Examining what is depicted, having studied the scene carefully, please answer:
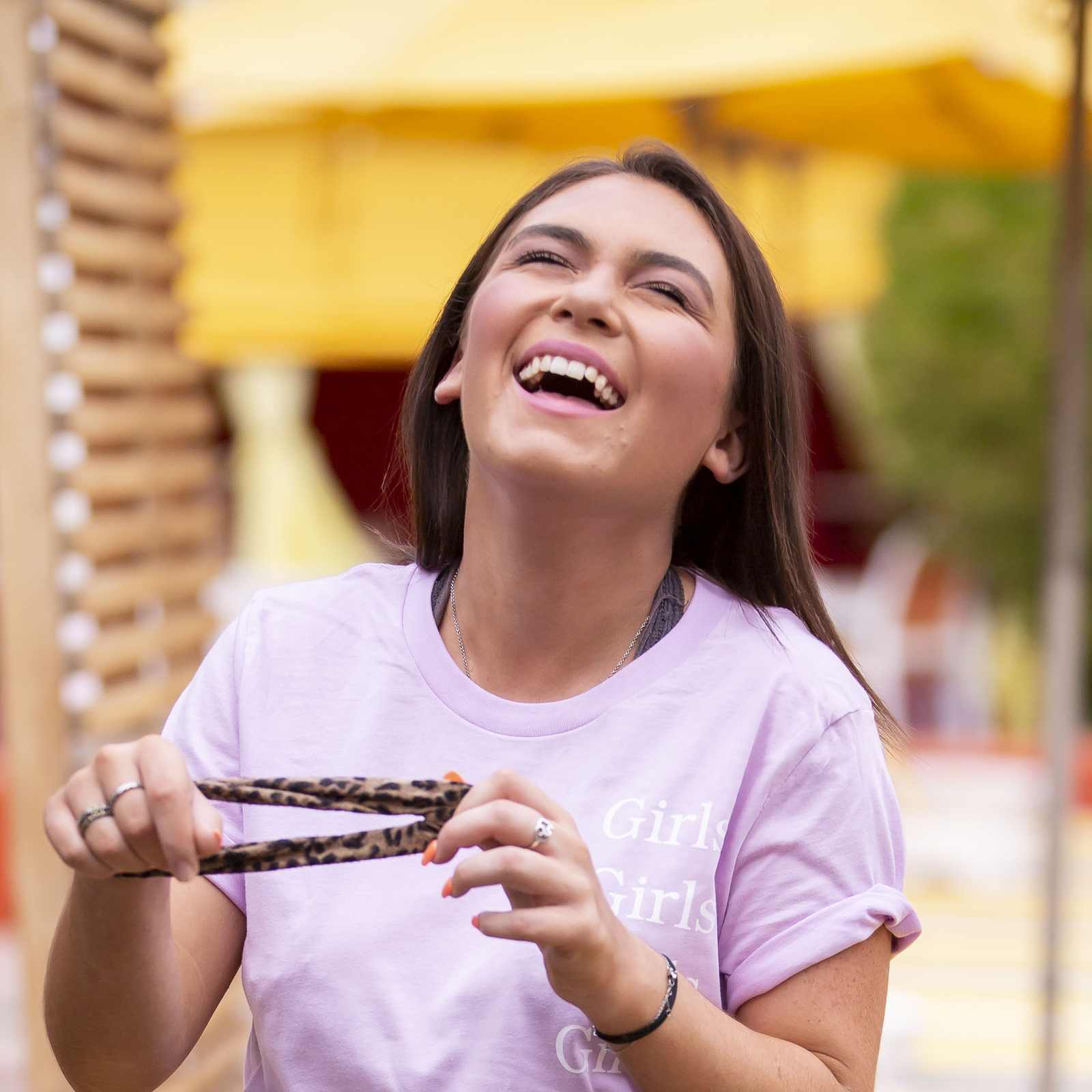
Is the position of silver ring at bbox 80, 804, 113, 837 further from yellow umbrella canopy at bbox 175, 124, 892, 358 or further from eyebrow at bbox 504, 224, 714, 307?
yellow umbrella canopy at bbox 175, 124, 892, 358

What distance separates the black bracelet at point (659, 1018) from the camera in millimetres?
1270

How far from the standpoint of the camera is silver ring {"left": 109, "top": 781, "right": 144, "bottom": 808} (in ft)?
4.09

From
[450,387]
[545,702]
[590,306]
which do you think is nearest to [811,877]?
[545,702]

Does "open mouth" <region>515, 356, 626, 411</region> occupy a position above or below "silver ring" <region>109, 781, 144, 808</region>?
above

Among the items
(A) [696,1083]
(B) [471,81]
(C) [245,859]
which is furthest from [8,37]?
(A) [696,1083]

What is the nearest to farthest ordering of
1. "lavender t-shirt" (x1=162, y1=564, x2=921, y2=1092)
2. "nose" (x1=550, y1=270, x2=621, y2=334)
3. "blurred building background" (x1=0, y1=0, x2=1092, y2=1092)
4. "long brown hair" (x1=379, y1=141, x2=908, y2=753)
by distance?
"lavender t-shirt" (x1=162, y1=564, x2=921, y2=1092) → "nose" (x1=550, y1=270, x2=621, y2=334) → "long brown hair" (x1=379, y1=141, x2=908, y2=753) → "blurred building background" (x1=0, y1=0, x2=1092, y2=1092)

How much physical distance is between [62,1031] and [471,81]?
10.5 feet

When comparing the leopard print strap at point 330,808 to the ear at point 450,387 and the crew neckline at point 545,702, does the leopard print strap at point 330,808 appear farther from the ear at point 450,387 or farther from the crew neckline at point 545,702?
the ear at point 450,387

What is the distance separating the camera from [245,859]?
1.31 m

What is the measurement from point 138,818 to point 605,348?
24.9 inches

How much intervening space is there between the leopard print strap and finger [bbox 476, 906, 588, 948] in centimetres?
13

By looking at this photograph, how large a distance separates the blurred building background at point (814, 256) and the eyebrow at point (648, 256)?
1.11 feet

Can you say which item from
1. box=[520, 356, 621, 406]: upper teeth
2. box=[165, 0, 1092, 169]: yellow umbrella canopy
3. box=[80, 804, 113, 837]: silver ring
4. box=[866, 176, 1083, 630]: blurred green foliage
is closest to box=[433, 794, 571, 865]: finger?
box=[80, 804, 113, 837]: silver ring

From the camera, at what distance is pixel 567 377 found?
1529mm
